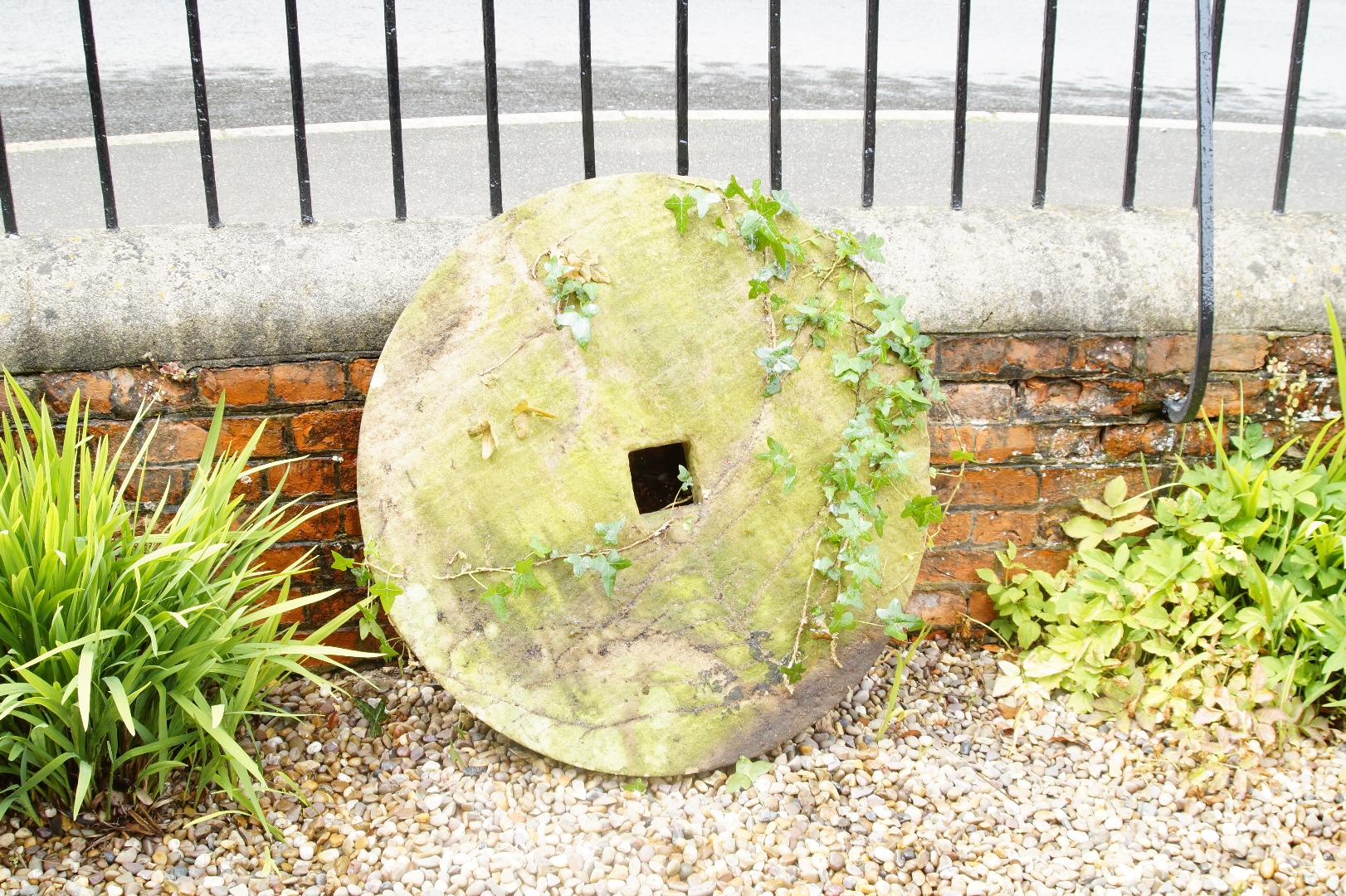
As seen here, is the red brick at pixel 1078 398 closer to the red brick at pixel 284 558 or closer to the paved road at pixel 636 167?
the red brick at pixel 284 558

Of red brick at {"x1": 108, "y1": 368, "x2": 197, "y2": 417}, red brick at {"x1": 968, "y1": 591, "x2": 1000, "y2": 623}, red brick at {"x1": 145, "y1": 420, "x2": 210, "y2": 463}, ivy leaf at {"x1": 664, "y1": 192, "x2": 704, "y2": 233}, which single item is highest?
ivy leaf at {"x1": 664, "y1": 192, "x2": 704, "y2": 233}

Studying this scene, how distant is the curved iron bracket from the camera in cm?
215

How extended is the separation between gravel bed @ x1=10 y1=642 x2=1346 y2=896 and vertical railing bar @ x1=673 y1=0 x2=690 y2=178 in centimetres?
125

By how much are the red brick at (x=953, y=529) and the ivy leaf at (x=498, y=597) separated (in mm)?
1013

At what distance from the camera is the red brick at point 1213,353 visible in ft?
7.98

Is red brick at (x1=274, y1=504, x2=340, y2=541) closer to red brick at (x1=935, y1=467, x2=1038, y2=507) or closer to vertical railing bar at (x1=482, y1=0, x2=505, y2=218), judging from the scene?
vertical railing bar at (x1=482, y1=0, x2=505, y2=218)

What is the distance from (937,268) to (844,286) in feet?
0.87

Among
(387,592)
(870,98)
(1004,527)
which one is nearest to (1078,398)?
(1004,527)

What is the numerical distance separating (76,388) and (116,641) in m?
0.61

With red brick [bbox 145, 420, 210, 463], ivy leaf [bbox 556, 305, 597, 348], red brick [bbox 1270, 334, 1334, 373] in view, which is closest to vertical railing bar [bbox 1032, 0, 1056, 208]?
red brick [bbox 1270, 334, 1334, 373]

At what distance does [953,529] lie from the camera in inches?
101

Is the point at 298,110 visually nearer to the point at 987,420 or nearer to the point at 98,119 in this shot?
the point at 98,119

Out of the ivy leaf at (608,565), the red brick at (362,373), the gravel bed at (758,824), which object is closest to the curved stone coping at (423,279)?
the red brick at (362,373)

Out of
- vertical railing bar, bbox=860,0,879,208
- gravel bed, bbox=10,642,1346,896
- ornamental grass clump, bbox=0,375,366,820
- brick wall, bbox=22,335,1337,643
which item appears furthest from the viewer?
vertical railing bar, bbox=860,0,879,208
